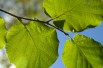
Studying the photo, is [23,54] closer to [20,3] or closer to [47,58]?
[47,58]

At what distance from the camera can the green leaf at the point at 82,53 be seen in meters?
0.72

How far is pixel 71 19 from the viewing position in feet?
2.36

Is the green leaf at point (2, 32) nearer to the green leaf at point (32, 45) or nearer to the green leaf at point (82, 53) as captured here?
the green leaf at point (32, 45)

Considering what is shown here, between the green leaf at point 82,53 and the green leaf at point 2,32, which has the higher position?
the green leaf at point 2,32

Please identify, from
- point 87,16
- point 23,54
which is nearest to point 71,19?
point 87,16

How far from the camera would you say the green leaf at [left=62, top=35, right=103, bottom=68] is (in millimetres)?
722

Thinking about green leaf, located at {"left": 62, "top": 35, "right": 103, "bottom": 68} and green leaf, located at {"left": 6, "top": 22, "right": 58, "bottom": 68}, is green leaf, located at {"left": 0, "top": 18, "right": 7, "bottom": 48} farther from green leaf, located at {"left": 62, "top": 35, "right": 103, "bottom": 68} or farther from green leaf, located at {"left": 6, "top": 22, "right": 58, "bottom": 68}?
green leaf, located at {"left": 62, "top": 35, "right": 103, "bottom": 68}

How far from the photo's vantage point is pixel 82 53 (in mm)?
746

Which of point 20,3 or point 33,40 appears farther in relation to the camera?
point 20,3

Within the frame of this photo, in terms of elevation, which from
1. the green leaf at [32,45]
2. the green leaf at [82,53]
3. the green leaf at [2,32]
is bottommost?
the green leaf at [82,53]

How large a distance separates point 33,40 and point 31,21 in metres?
0.06

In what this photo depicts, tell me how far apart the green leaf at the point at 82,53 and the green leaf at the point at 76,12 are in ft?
0.14

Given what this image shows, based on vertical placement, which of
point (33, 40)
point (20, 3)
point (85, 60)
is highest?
point (33, 40)

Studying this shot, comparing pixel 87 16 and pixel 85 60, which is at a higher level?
pixel 87 16
